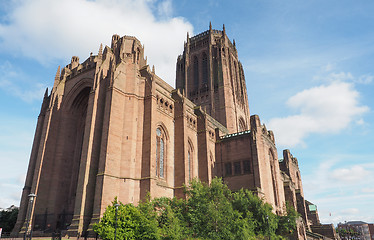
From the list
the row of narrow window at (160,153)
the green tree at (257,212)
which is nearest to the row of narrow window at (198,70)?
the row of narrow window at (160,153)

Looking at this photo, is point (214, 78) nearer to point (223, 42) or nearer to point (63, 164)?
point (223, 42)

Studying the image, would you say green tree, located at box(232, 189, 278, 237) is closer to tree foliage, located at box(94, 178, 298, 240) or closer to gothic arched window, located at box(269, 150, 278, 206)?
tree foliage, located at box(94, 178, 298, 240)

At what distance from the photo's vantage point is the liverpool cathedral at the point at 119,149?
2752 cm

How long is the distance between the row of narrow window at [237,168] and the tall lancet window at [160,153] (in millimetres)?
13860

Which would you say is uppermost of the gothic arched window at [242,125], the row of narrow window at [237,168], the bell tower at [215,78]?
the bell tower at [215,78]

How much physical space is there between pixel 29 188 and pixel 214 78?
4749 cm

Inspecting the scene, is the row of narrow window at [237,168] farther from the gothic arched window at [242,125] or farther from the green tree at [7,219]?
the green tree at [7,219]

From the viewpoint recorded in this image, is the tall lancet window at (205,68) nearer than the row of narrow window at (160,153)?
No

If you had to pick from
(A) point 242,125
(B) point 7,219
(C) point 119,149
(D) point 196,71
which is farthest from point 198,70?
(B) point 7,219

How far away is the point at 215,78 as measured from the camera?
69125mm

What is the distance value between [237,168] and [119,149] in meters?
21.5

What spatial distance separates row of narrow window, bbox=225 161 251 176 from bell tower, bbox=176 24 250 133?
724 inches

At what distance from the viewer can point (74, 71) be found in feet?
125

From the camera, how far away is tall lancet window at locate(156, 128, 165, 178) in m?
33.6
